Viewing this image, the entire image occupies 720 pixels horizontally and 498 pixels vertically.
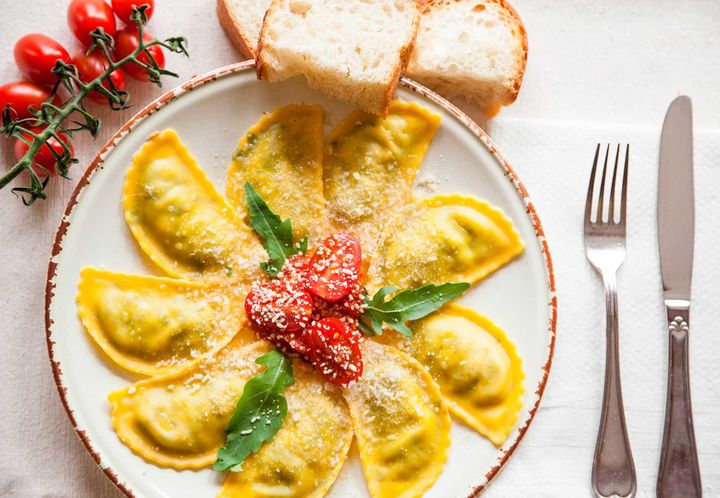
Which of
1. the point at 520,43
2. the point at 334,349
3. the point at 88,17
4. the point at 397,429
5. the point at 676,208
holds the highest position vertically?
the point at 520,43

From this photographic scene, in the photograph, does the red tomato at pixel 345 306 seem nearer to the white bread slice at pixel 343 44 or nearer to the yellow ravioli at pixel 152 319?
the yellow ravioli at pixel 152 319

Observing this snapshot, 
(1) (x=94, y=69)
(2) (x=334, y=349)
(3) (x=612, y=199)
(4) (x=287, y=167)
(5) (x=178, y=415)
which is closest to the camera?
(2) (x=334, y=349)

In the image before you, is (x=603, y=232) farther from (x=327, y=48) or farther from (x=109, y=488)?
(x=109, y=488)

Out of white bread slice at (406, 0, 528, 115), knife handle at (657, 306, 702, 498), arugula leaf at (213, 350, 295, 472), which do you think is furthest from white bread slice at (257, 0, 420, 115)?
knife handle at (657, 306, 702, 498)

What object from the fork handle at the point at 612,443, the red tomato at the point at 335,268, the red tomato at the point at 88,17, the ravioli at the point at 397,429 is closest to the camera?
the red tomato at the point at 335,268

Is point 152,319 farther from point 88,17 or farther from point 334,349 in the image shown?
point 88,17

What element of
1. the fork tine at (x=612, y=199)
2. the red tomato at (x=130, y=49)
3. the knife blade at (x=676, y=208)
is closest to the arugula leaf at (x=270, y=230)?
the red tomato at (x=130, y=49)

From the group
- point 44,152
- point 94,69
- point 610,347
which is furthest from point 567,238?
point 44,152
